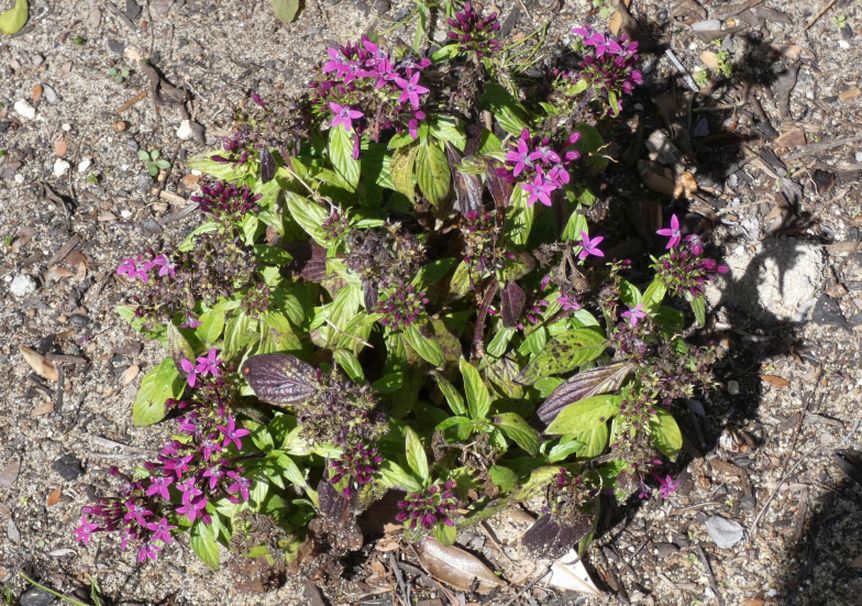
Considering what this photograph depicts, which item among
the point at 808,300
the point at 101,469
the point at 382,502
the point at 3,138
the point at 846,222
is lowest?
the point at 101,469

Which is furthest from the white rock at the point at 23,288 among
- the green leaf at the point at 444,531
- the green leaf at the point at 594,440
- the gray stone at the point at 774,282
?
the gray stone at the point at 774,282

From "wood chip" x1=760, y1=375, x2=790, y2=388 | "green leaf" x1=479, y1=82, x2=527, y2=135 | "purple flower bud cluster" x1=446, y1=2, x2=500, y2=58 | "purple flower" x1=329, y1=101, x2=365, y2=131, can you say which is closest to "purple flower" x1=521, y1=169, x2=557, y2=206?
"green leaf" x1=479, y1=82, x2=527, y2=135

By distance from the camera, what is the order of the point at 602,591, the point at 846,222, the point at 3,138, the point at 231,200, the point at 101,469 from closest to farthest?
1. the point at 231,200
2. the point at 602,591
3. the point at 101,469
4. the point at 846,222
5. the point at 3,138

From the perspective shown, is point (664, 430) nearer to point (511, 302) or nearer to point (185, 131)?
point (511, 302)

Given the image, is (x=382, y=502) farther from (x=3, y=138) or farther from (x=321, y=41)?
(x=3, y=138)

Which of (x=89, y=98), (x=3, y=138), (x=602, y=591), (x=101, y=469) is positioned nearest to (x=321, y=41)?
(x=89, y=98)

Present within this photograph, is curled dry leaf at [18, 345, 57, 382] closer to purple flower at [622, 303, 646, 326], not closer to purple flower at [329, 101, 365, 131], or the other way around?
purple flower at [329, 101, 365, 131]

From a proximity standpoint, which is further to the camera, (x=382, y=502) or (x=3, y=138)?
(x=3, y=138)

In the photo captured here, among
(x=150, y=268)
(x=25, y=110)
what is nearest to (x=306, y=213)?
(x=150, y=268)
